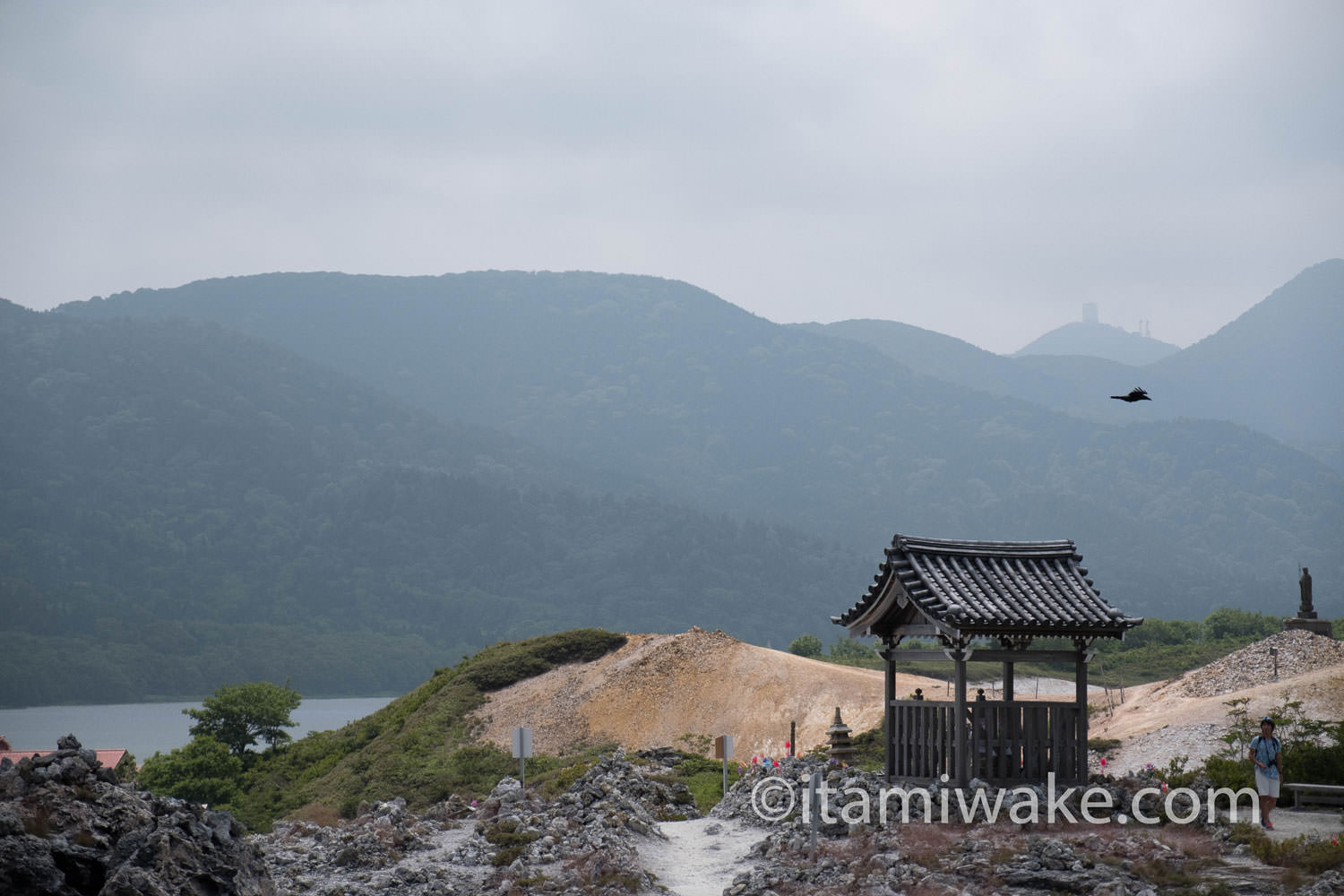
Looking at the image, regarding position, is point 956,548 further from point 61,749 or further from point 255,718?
point 255,718

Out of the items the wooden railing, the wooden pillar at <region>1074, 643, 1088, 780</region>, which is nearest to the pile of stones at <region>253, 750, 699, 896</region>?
the wooden railing

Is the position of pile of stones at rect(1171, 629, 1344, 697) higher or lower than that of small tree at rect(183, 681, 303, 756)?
higher

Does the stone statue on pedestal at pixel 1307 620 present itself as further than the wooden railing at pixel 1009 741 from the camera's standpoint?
Yes

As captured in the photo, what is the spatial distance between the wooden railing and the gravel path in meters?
3.47

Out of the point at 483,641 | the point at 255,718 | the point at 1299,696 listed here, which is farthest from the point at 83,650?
the point at 1299,696

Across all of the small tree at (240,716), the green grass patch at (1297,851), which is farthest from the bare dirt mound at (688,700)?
the green grass patch at (1297,851)

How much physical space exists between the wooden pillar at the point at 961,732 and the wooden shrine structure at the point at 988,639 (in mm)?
19

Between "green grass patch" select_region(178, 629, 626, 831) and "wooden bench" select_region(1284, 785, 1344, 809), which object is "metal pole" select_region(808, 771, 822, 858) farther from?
"green grass patch" select_region(178, 629, 626, 831)

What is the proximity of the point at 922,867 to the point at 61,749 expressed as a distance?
449 inches

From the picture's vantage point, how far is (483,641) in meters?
197

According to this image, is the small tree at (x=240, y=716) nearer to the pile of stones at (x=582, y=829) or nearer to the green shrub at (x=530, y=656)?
the green shrub at (x=530, y=656)

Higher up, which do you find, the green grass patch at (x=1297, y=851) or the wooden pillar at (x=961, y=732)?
the wooden pillar at (x=961, y=732)

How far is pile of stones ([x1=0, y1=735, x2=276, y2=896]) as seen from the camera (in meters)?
13.8

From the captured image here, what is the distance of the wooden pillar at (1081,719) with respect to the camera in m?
19.2
